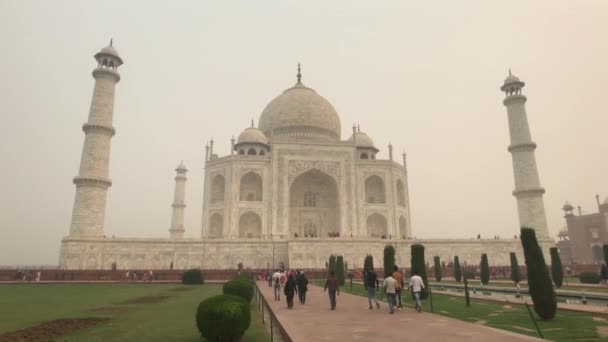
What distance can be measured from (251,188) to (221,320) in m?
26.5

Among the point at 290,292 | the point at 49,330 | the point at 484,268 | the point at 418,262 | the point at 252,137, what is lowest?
the point at 49,330

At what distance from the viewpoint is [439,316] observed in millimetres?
7707

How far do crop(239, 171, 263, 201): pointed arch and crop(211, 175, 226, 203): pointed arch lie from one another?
137cm

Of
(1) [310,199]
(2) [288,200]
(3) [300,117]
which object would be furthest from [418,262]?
(3) [300,117]

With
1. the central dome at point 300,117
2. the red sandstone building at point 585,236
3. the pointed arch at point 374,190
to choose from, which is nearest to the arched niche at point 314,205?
the pointed arch at point 374,190

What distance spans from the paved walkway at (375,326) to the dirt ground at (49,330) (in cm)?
350

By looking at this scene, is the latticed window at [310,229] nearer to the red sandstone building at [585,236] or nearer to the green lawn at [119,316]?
the green lawn at [119,316]

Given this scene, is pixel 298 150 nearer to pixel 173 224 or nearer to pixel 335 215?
pixel 335 215

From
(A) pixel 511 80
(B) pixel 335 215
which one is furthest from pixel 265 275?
(A) pixel 511 80

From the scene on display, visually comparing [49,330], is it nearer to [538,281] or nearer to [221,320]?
[221,320]

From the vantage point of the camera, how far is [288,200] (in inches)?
1159

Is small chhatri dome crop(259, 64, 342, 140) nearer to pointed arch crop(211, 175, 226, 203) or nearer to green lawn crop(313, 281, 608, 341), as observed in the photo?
A: pointed arch crop(211, 175, 226, 203)

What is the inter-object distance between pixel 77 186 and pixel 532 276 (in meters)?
24.1

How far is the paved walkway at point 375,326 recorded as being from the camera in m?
5.51
